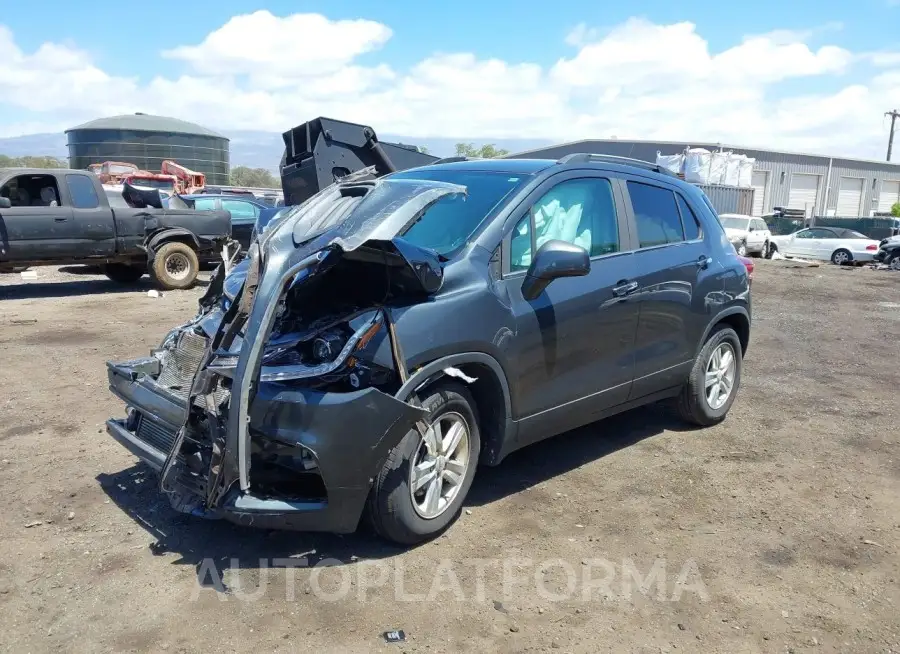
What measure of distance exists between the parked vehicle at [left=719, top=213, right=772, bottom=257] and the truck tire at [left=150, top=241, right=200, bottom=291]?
19.4 meters

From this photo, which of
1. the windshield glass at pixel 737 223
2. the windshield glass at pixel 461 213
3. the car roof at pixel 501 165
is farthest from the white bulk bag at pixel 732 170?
the windshield glass at pixel 461 213

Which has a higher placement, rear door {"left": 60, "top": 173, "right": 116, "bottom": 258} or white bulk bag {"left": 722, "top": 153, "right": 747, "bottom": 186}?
white bulk bag {"left": 722, "top": 153, "right": 747, "bottom": 186}

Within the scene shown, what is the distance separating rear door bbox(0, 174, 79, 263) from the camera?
1130cm

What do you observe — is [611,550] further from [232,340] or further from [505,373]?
[232,340]

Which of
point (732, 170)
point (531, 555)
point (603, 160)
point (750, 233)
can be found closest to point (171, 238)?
point (603, 160)

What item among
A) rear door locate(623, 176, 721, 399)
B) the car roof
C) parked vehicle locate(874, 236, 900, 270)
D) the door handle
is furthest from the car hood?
parked vehicle locate(874, 236, 900, 270)

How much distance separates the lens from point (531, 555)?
374 cm

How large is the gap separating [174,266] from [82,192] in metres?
1.82

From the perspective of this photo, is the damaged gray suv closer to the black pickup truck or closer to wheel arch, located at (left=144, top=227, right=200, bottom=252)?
the black pickup truck

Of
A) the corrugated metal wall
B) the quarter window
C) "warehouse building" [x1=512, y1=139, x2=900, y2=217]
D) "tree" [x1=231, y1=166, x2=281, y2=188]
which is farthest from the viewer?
"tree" [x1=231, y1=166, x2=281, y2=188]

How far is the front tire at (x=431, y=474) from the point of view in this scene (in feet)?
11.6

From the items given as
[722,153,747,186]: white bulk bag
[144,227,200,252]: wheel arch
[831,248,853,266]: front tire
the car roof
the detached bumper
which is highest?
[722,153,747,186]: white bulk bag

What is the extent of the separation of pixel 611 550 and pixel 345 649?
1.50 metres

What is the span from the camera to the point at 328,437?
3.27 metres
